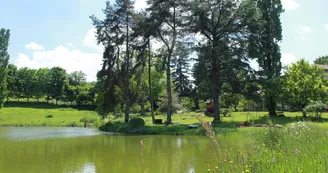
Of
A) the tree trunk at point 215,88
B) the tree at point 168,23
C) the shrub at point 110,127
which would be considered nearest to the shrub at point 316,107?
the tree trunk at point 215,88

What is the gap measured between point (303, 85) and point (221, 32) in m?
10.9

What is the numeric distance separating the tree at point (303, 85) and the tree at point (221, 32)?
761cm

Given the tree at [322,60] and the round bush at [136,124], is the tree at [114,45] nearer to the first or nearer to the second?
the round bush at [136,124]

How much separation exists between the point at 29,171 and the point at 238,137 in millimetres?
13528

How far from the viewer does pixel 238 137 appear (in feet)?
65.8

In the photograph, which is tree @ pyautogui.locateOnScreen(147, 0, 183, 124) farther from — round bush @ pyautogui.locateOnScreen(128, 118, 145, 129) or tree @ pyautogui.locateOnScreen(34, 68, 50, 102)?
tree @ pyautogui.locateOnScreen(34, 68, 50, 102)

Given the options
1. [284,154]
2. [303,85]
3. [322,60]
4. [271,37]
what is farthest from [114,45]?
[322,60]

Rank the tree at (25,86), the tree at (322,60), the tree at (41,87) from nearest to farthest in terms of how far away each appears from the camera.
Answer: the tree at (25,86)
the tree at (41,87)
the tree at (322,60)

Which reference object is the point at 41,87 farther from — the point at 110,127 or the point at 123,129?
the point at 123,129

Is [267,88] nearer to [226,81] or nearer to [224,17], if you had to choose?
[226,81]

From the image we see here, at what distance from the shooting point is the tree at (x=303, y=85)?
31.5 metres

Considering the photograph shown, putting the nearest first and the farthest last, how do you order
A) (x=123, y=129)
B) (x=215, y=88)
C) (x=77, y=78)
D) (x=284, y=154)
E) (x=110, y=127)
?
(x=284, y=154), (x=123, y=129), (x=215, y=88), (x=110, y=127), (x=77, y=78)

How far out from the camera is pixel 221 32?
29.5 metres

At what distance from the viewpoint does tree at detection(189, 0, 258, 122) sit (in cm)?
2830
